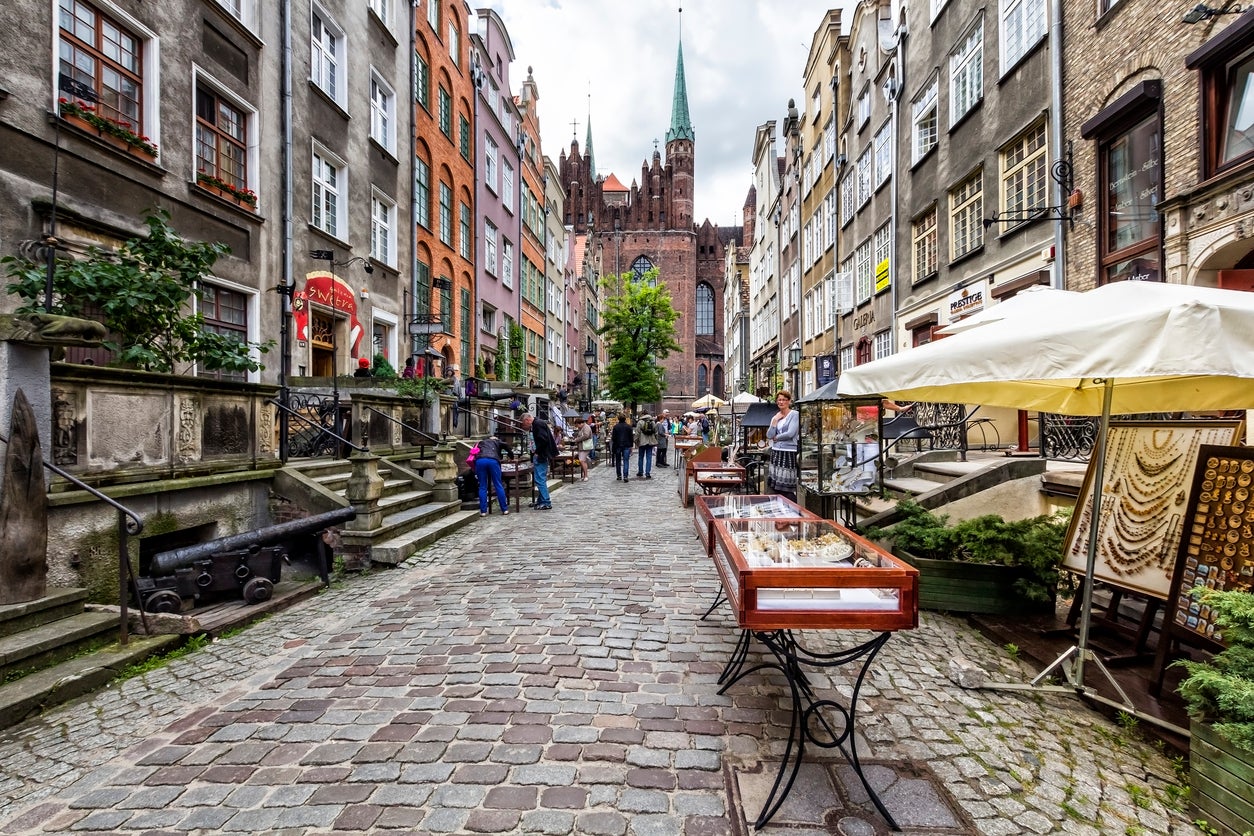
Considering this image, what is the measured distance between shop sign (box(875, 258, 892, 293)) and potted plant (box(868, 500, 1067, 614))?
45.4 ft

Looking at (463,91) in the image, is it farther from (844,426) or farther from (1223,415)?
(1223,415)

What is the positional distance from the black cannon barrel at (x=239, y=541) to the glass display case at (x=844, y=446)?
5.52 metres

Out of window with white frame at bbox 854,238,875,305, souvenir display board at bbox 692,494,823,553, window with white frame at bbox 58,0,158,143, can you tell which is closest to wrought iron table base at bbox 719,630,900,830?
souvenir display board at bbox 692,494,823,553

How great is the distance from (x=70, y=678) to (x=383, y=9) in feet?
57.9

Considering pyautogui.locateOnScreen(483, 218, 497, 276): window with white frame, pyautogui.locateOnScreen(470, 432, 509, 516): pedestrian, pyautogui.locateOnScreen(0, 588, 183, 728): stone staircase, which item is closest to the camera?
pyautogui.locateOnScreen(0, 588, 183, 728): stone staircase

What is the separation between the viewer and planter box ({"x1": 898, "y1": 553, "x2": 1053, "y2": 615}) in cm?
488

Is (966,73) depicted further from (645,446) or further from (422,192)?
(422,192)

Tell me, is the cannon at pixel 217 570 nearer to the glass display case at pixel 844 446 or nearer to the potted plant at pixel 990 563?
the potted plant at pixel 990 563

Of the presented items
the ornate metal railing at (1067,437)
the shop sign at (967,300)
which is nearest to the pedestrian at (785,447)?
the ornate metal railing at (1067,437)

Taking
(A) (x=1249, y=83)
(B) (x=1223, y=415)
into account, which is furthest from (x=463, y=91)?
(B) (x=1223, y=415)

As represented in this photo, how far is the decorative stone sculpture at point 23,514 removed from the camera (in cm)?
393

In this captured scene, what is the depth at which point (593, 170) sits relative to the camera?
70.6m

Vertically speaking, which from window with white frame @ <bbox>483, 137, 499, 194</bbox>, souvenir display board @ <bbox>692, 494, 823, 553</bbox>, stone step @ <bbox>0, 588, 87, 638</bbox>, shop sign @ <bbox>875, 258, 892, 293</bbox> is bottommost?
stone step @ <bbox>0, 588, 87, 638</bbox>

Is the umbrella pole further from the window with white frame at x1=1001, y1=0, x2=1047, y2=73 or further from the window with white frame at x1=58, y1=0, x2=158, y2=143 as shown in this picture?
the window with white frame at x1=58, y1=0, x2=158, y2=143
